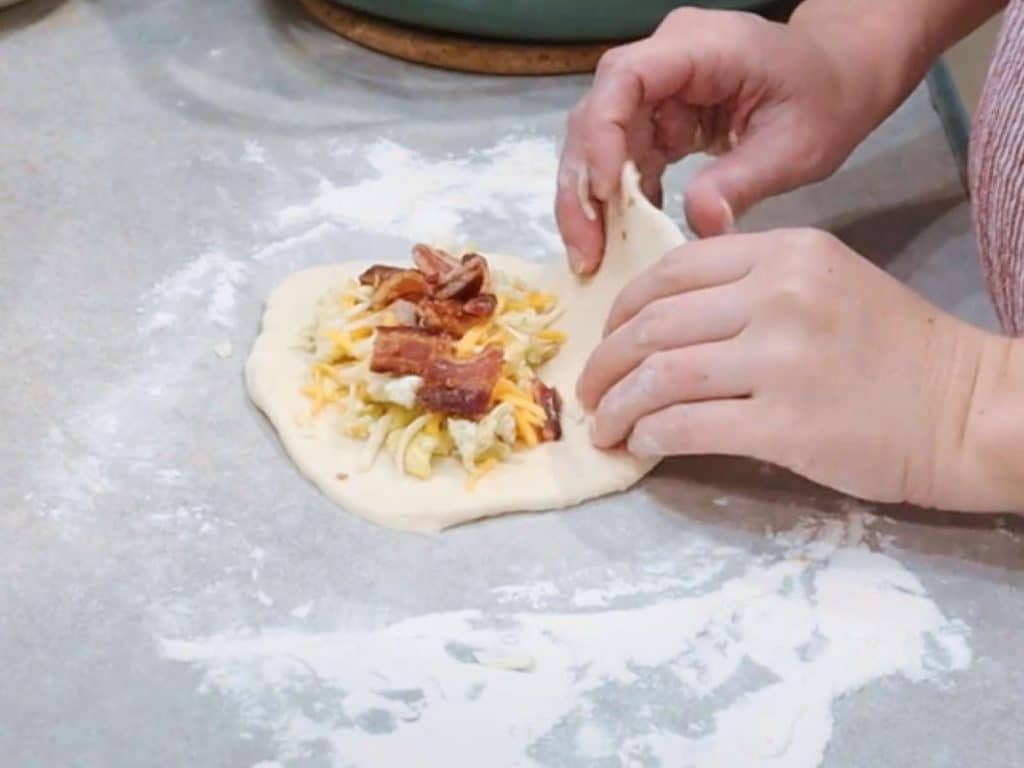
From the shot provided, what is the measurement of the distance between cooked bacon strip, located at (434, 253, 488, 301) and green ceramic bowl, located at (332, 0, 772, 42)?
1.16 ft

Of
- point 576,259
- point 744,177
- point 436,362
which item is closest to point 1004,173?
point 744,177

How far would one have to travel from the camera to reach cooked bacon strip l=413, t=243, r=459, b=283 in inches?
37.2

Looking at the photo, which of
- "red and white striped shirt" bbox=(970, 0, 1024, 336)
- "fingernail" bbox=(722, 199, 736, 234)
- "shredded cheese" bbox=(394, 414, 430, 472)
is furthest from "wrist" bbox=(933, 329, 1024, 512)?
"shredded cheese" bbox=(394, 414, 430, 472)

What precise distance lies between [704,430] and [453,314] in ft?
0.66

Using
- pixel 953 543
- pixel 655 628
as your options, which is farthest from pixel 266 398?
pixel 953 543

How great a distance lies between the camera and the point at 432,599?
0.81m

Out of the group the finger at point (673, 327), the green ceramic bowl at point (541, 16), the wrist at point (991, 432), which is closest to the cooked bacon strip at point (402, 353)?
the finger at point (673, 327)

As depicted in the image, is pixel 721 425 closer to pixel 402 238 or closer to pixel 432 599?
pixel 432 599

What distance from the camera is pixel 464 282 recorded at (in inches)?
36.7

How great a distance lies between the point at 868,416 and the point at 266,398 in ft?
1.25

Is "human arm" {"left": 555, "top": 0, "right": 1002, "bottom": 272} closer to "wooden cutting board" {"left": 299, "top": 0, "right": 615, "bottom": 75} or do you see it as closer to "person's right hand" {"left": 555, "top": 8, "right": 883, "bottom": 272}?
"person's right hand" {"left": 555, "top": 8, "right": 883, "bottom": 272}

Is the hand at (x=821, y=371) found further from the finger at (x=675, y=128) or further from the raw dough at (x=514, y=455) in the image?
the finger at (x=675, y=128)

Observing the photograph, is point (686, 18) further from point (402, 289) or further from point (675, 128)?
point (402, 289)

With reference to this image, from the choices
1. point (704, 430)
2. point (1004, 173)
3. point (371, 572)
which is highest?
point (1004, 173)
